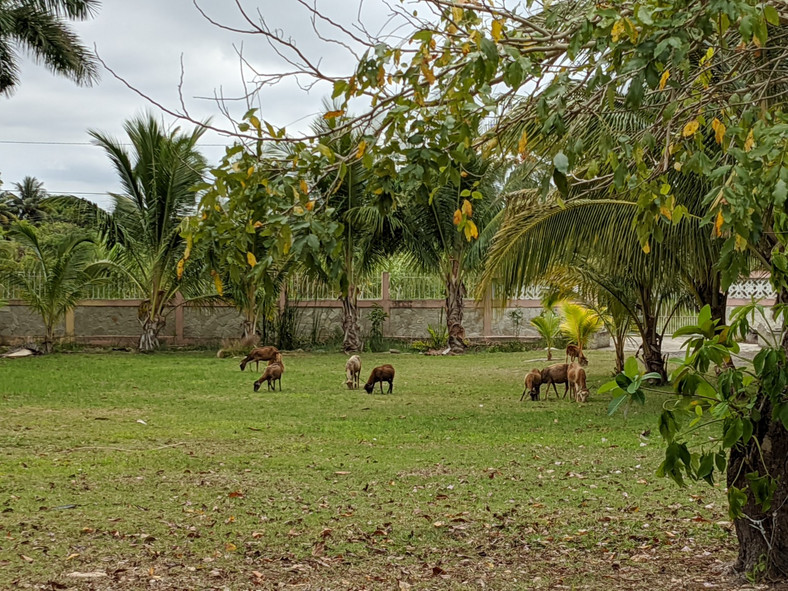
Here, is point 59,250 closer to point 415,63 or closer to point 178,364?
point 178,364

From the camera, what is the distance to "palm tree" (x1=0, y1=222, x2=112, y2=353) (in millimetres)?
20516

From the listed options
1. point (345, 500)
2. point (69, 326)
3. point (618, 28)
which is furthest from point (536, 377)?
point (69, 326)

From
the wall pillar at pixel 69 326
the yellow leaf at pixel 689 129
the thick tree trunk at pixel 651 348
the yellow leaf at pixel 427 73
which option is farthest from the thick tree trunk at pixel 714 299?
the wall pillar at pixel 69 326

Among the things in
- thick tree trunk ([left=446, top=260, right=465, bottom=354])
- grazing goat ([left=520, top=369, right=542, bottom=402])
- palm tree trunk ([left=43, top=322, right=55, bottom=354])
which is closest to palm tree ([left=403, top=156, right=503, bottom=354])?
thick tree trunk ([left=446, top=260, right=465, bottom=354])

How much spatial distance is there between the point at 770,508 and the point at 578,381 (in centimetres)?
763

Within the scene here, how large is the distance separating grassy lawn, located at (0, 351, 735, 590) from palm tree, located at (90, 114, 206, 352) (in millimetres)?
10941

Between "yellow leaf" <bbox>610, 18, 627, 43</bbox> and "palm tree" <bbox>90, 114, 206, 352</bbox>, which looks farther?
"palm tree" <bbox>90, 114, 206, 352</bbox>

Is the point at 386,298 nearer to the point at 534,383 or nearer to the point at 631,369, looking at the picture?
the point at 534,383

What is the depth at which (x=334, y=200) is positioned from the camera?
69.6ft

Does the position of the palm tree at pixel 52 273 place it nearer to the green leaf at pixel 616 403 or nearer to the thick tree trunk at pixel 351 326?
the thick tree trunk at pixel 351 326

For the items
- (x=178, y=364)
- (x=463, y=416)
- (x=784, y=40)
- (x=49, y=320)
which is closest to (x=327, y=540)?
(x=784, y=40)

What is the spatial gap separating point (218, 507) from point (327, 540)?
1077mm

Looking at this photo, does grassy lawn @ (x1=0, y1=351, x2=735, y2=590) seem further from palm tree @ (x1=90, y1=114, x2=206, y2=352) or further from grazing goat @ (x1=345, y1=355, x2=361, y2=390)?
palm tree @ (x1=90, y1=114, x2=206, y2=352)

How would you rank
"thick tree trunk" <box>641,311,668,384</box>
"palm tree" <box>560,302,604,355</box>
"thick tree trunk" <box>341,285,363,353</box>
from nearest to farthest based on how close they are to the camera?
"thick tree trunk" <box>641,311,668,384</box>, "palm tree" <box>560,302,604,355</box>, "thick tree trunk" <box>341,285,363,353</box>
